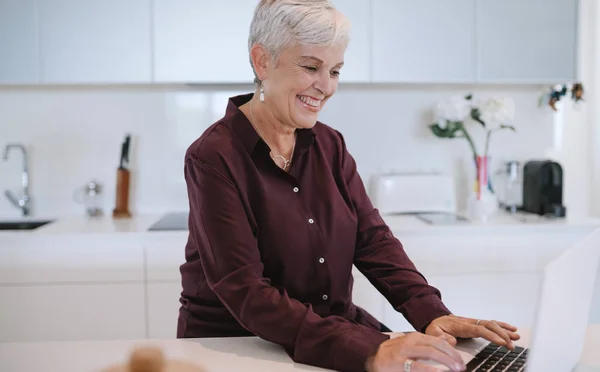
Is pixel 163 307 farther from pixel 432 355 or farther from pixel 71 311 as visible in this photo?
pixel 432 355

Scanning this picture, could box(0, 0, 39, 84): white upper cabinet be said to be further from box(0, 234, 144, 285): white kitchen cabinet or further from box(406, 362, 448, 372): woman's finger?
box(406, 362, 448, 372): woman's finger

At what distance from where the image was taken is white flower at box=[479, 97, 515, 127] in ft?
9.91

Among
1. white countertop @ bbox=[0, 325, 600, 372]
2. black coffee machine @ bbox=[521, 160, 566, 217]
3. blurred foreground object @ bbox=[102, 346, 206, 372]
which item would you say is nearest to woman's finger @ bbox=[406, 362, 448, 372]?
white countertop @ bbox=[0, 325, 600, 372]

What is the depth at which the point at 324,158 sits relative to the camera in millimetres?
1554

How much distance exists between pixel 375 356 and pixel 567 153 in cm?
261

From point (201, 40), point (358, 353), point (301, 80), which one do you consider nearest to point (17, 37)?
point (201, 40)

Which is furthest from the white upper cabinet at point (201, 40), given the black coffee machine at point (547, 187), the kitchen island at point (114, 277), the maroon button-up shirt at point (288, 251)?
the black coffee machine at point (547, 187)

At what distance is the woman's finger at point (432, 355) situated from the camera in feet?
3.63

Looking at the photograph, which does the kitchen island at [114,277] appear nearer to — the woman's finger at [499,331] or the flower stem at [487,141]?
the flower stem at [487,141]

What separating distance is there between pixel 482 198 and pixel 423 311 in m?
1.66

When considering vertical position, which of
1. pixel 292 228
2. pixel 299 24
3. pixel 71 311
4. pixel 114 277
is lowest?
pixel 71 311

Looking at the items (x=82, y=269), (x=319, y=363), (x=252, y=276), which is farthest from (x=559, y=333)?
(x=82, y=269)

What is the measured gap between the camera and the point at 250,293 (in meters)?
1.27

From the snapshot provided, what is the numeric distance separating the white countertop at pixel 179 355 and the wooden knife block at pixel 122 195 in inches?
69.8
